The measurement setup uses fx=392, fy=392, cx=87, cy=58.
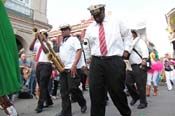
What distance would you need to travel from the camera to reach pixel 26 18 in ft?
73.9

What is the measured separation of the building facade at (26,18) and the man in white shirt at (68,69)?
1331 centimetres

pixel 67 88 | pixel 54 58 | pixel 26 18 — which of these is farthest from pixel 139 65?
pixel 26 18

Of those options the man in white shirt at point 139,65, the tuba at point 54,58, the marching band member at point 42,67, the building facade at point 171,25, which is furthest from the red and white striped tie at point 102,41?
the building facade at point 171,25

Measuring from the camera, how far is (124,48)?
19.1 feet

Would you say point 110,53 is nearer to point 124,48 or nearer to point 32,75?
point 124,48

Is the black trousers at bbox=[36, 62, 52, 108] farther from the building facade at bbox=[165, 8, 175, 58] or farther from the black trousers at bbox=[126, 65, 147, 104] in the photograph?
the building facade at bbox=[165, 8, 175, 58]

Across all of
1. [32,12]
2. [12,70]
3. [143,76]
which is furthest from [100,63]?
[32,12]

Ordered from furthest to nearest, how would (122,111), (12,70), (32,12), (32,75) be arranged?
(32,12)
(32,75)
(122,111)
(12,70)

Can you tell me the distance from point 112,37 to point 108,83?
0.68 m

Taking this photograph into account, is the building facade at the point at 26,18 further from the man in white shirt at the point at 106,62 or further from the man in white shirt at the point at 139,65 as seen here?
the man in white shirt at the point at 106,62

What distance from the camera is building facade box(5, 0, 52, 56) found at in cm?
2112

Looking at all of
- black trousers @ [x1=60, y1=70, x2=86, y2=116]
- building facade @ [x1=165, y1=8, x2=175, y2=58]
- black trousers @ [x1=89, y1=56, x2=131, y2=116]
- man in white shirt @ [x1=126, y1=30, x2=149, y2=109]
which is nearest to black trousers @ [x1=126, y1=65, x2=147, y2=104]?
man in white shirt @ [x1=126, y1=30, x2=149, y2=109]

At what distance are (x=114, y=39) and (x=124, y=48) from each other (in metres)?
0.22

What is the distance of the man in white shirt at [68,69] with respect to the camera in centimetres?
713
